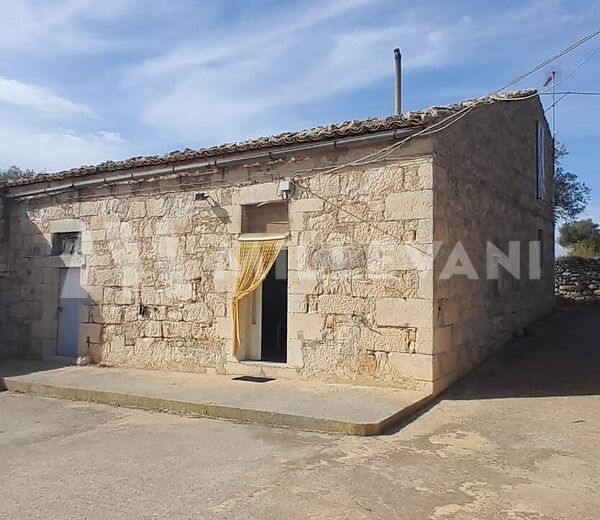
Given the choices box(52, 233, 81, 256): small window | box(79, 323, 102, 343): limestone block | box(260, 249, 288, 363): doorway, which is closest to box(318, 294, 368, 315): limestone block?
box(260, 249, 288, 363): doorway

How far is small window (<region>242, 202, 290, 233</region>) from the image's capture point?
8508 millimetres

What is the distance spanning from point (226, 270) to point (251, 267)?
19.6 inches

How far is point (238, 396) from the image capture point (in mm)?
7082

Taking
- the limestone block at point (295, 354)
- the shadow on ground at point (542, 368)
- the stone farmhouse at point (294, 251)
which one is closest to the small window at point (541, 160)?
the stone farmhouse at point (294, 251)

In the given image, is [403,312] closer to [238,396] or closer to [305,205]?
[305,205]

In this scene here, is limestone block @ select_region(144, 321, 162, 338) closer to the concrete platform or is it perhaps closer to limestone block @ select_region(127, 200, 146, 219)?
the concrete platform

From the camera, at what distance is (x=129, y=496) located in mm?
4098

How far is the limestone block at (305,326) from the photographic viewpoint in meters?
7.89

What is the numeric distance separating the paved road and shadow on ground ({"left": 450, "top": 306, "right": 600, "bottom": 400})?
5cm

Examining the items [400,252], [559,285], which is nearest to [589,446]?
[400,252]

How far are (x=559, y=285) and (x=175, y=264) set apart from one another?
12.0m

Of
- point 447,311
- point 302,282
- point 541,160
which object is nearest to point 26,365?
point 302,282

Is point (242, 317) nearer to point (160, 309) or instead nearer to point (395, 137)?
point (160, 309)

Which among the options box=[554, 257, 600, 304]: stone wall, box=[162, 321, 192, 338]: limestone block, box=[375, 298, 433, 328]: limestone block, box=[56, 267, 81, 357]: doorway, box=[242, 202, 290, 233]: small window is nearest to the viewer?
box=[375, 298, 433, 328]: limestone block
